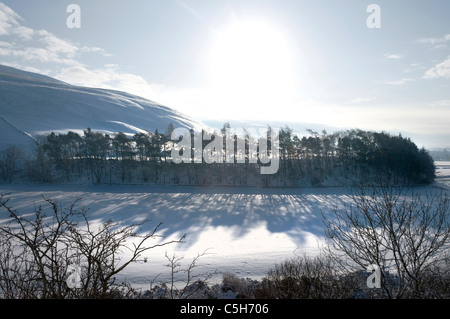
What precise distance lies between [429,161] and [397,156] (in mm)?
8215

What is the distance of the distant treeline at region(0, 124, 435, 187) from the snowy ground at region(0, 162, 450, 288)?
4732 mm

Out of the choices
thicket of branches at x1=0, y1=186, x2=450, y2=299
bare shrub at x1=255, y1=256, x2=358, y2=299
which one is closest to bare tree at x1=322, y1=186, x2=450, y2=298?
thicket of branches at x1=0, y1=186, x2=450, y2=299

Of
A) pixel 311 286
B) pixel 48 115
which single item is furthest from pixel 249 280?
pixel 48 115

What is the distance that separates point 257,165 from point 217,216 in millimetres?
28605

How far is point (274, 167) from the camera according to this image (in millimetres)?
62812

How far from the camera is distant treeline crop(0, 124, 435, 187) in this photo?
194 ft

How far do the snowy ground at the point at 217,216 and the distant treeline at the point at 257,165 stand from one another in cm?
473

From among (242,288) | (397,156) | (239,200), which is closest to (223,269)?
(242,288)

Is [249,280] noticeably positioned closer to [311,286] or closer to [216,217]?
[311,286]

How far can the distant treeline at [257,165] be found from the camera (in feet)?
194

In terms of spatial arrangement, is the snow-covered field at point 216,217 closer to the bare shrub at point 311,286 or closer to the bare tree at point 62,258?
the bare shrub at point 311,286
